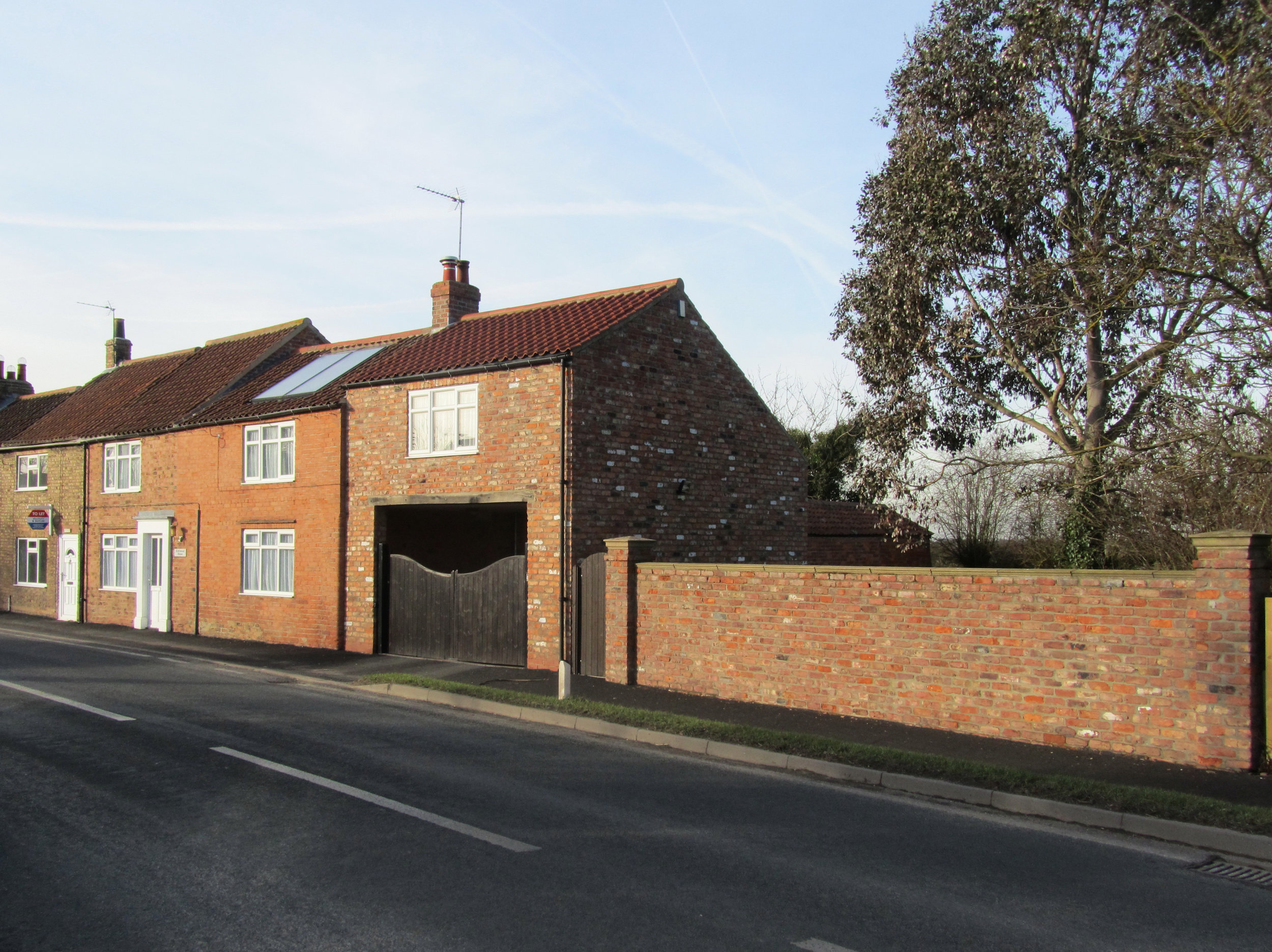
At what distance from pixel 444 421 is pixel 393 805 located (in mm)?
10944

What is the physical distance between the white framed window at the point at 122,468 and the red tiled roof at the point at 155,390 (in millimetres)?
443

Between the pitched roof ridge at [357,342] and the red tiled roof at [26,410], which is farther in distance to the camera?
the red tiled roof at [26,410]

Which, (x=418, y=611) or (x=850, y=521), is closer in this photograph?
(x=418, y=611)

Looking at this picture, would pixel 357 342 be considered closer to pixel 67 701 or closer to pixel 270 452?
pixel 270 452

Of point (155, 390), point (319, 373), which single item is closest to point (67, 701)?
point (319, 373)

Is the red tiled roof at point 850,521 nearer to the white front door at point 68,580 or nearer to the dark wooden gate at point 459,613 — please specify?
the dark wooden gate at point 459,613

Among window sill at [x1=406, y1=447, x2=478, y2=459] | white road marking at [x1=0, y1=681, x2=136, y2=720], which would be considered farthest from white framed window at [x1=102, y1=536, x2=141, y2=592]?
white road marking at [x1=0, y1=681, x2=136, y2=720]

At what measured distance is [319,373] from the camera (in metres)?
22.4

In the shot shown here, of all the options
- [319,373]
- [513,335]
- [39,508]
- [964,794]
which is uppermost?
[513,335]

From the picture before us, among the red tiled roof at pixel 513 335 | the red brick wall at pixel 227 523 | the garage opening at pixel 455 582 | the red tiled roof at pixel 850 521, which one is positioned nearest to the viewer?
the garage opening at pixel 455 582

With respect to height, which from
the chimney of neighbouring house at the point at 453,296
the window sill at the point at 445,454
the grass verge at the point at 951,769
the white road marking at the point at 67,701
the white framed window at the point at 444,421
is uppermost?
the chimney of neighbouring house at the point at 453,296

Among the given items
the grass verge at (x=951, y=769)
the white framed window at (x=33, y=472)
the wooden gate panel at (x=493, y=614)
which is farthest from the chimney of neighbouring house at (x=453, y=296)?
the white framed window at (x=33, y=472)

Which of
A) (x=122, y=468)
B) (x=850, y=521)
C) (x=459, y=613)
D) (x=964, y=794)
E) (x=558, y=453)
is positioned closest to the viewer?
(x=964, y=794)

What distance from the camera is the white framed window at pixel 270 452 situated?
20688mm
